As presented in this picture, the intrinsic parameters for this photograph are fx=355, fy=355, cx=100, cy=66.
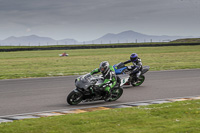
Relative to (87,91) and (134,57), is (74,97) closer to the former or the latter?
(87,91)

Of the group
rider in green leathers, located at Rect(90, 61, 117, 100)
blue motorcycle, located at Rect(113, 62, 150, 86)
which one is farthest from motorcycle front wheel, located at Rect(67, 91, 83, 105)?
blue motorcycle, located at Rect(113, 62, 150, 86)

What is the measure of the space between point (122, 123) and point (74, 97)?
3849 millimetres

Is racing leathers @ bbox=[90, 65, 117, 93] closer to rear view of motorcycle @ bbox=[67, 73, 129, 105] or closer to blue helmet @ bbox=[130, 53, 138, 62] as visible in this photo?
rear view of motorcycle @ bbox=[67, 73, 129, 105]

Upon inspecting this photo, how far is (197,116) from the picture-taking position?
8.51 m

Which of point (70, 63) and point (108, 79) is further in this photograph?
point (70, 63)

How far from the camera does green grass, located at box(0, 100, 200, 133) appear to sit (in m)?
7.24

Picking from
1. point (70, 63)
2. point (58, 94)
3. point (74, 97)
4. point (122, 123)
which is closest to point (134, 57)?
point (58, 94)

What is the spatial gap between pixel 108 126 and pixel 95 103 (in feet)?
14.4

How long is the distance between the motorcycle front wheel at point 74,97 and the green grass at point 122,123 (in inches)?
80.5

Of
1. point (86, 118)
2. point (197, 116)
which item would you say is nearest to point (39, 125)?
point (86, 118)

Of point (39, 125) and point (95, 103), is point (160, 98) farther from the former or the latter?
point (39, 125)

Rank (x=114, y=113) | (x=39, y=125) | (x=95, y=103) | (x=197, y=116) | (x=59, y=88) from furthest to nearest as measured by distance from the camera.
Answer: (x=59, y=88), (x=95, y=103), (x=114, y=113), (x=197, y=116), (x=39, y=125)

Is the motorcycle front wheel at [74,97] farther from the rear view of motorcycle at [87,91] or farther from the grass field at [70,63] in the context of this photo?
the grass field at [70,63]

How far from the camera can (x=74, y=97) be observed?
11477 mm
